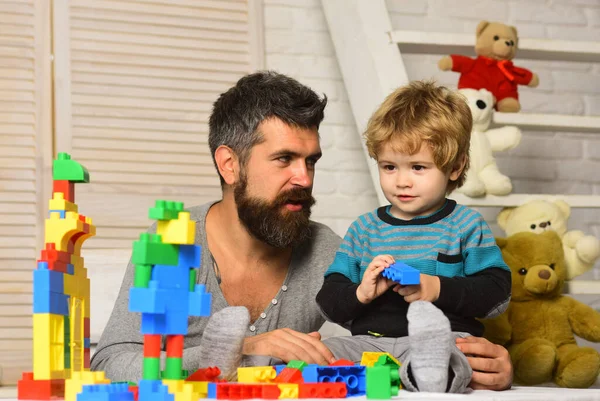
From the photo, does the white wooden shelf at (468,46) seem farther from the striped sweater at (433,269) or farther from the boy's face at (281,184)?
the striped sweater at (433,269)

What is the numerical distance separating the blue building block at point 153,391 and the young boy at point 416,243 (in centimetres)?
55

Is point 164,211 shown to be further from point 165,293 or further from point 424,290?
point 424,290

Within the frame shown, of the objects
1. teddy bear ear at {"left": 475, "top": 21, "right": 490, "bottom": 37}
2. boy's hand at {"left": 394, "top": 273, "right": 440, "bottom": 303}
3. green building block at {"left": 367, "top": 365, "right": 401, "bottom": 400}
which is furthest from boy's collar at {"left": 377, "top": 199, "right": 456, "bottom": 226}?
teddy bear ear at {"left": 475, "top": 21, "right": 490, "bottom": 37}

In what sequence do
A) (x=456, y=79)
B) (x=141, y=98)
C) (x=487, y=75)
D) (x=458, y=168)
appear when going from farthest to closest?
(x=456, y=79), (x=141, y=98), (x=487, y=75), (x=458, y=168)

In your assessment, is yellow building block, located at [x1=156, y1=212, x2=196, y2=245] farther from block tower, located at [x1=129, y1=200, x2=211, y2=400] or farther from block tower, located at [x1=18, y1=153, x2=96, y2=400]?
block tower, located at [x1=18, y1=153, x2=96, y2=400]

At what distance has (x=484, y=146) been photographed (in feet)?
7.23

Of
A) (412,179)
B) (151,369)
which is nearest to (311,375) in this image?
(151,369)

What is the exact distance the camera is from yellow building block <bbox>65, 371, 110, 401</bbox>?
3.35 ft

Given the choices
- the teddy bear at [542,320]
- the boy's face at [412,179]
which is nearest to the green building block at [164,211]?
the boy's face at [412,179]

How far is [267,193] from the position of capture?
6.21 ft

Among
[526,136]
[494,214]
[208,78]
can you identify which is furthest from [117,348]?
[526,136]

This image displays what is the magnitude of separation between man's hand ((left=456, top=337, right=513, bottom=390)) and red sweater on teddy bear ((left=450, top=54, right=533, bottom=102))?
3.45ft

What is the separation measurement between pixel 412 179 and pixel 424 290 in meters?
0.25

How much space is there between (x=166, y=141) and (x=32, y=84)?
431mm
